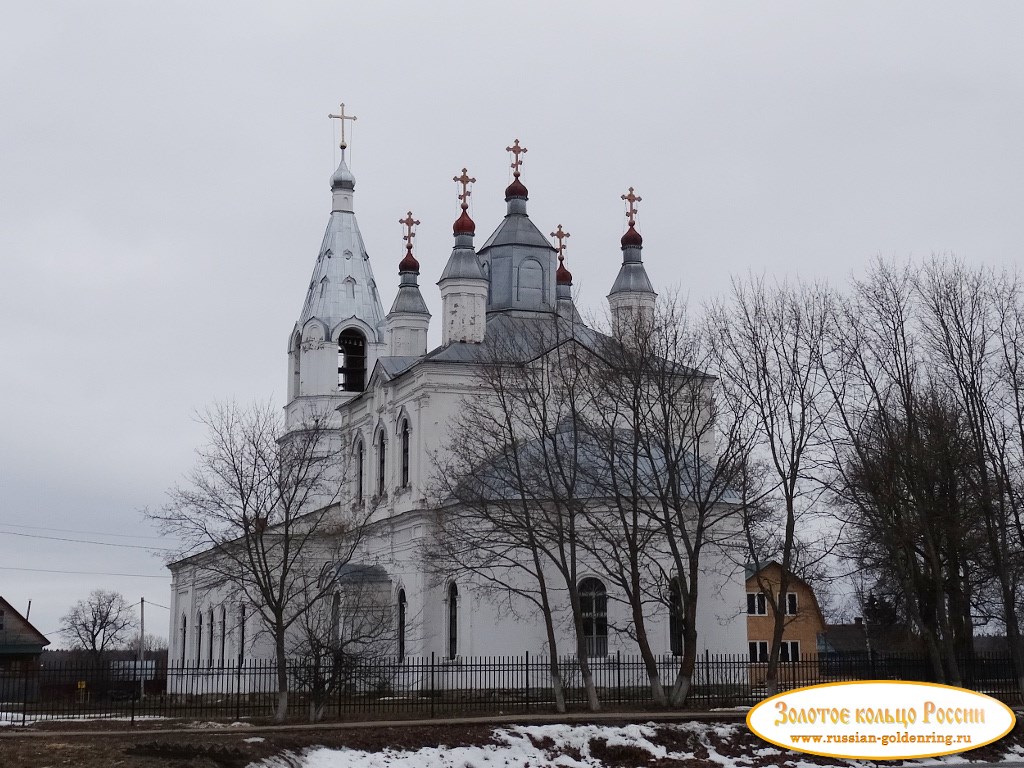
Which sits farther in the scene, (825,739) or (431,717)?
(431,717)

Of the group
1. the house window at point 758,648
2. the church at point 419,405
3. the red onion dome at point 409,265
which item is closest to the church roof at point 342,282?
the church at point 419,405

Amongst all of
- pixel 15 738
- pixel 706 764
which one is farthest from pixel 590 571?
pixel 15 738

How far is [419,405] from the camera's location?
Result: 133ft

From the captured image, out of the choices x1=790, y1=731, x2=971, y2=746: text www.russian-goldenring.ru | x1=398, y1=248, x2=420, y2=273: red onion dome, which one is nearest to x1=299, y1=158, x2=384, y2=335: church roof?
x1=398, y1=248, x2=420, y2=273: red onion dome

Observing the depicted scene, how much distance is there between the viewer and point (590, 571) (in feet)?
119

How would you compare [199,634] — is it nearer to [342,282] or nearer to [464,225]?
[342,282]

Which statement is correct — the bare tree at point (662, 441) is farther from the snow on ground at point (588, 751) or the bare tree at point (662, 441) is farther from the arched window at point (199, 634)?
the arched window at point (199, 634)

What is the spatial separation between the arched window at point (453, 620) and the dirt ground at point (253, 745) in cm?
1273

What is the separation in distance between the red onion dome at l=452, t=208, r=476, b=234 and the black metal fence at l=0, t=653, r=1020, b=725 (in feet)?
44.0

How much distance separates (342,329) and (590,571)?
2117 cm

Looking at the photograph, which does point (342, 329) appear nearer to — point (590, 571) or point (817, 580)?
point (590, 571)

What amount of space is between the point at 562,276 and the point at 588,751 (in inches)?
1099

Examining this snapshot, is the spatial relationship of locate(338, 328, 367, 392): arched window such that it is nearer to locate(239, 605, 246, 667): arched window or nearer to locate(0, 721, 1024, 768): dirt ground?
locate(239, 605, 246, 667): arched window

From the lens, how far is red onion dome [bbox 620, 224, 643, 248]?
4478 cm
